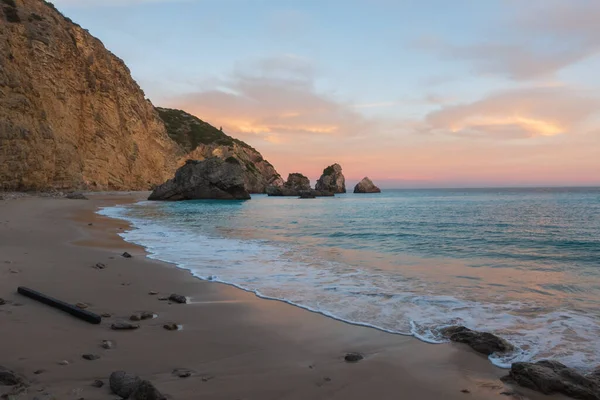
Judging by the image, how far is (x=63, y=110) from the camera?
49344 millimetres

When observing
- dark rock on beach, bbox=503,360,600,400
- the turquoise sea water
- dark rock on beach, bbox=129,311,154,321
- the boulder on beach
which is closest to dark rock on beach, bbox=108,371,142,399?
the boulder on beach

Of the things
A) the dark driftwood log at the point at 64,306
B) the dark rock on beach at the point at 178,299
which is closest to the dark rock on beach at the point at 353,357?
the dark driftwood log at the point at 64,306

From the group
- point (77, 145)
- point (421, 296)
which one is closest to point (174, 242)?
point (421, 296)

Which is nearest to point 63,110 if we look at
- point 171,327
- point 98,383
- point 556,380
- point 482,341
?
point 171,327

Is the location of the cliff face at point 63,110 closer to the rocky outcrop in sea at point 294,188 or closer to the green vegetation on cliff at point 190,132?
the rocky outcrop in sea at point 294,188

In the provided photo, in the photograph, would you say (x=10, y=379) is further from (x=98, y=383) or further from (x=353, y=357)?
(x=353, y=357)

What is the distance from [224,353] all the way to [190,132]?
120233 millimetres

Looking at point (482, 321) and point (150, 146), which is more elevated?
point (150, 146)

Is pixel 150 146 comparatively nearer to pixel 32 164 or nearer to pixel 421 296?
pixel 32 164

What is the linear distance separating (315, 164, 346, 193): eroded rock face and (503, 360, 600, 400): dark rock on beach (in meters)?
108

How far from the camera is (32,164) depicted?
42.1m

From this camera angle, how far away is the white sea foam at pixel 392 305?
4879 mm

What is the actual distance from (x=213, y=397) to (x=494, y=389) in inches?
98.4

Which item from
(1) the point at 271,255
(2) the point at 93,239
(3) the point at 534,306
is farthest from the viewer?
(2) the point at 93,239
